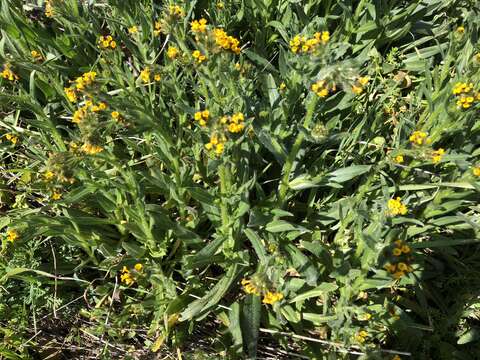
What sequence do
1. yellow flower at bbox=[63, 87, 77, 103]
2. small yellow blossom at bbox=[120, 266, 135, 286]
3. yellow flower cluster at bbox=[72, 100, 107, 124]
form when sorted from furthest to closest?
yellow flower at bbox=[63, 87, 77, 103] → small yellow blossom at bbox=[120, 266, 135, 286] → yellow flower cluster at bbox=[72, 100, 107, 124]

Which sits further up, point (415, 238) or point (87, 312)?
point (87, 312)

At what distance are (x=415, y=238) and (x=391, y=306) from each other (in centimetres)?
70

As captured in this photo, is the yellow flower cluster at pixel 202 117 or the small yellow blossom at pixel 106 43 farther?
the small yellow blossom at pixel 106 43

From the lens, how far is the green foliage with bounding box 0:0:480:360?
113 inches

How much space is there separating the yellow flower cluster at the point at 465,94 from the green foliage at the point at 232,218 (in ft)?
0.05

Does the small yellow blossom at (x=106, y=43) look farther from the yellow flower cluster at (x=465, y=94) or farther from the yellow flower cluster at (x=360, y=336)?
the yellow flower cluster at (x=360, y=336)

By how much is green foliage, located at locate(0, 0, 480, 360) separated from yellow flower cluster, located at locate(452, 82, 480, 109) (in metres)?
0.01

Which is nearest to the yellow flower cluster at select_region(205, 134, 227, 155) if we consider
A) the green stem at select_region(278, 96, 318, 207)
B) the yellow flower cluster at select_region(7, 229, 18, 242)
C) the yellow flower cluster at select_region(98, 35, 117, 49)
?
the green stem at select_region(278, 96, 318, 207)

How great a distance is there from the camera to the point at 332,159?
12.5 feet

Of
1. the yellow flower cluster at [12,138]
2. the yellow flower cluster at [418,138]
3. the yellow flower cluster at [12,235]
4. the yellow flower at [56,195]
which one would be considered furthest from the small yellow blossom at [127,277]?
the yellow flower cluster at [418,138]

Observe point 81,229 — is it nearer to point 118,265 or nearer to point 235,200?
point 118,265

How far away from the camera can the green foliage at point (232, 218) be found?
2879 mm

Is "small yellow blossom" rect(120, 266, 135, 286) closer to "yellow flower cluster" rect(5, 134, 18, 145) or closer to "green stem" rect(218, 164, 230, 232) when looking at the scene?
"green stem" rect(218, 164, 230, 232)

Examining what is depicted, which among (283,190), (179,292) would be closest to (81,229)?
(179,292)
